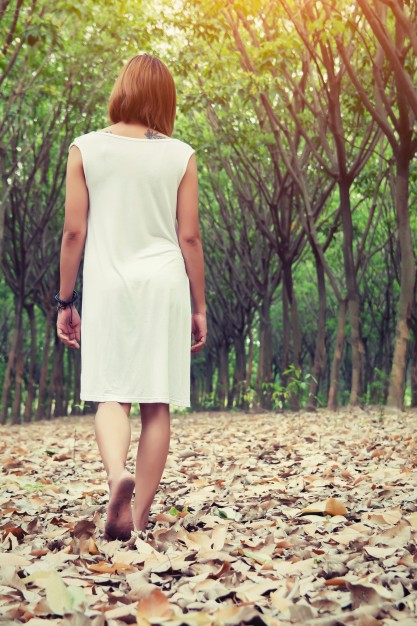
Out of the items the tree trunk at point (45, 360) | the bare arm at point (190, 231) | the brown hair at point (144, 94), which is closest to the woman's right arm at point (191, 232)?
the bare arm at point (190, 231)

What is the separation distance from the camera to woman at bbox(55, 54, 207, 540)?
129 inches

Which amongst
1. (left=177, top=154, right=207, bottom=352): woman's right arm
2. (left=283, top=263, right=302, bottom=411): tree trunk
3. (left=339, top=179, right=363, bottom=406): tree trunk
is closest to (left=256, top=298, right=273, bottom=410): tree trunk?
(left=283, top=263, right=302, bottom=411): tree trunk

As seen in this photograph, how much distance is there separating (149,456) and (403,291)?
8.80m

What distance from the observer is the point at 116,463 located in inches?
124

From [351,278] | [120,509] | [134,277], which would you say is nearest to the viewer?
[120,509]

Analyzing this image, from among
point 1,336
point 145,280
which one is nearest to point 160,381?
point 145,280

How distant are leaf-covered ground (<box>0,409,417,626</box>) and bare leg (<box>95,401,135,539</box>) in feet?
0.25

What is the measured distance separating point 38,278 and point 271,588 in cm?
1749

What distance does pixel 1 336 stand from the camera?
34.2m

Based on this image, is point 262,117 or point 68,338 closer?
point 68,338

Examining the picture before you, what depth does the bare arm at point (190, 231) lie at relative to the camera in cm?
347

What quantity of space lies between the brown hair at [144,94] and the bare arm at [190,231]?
0.26 meters

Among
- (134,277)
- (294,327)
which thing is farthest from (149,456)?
(294,327)

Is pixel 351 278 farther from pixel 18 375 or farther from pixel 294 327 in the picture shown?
pixel 18 375
